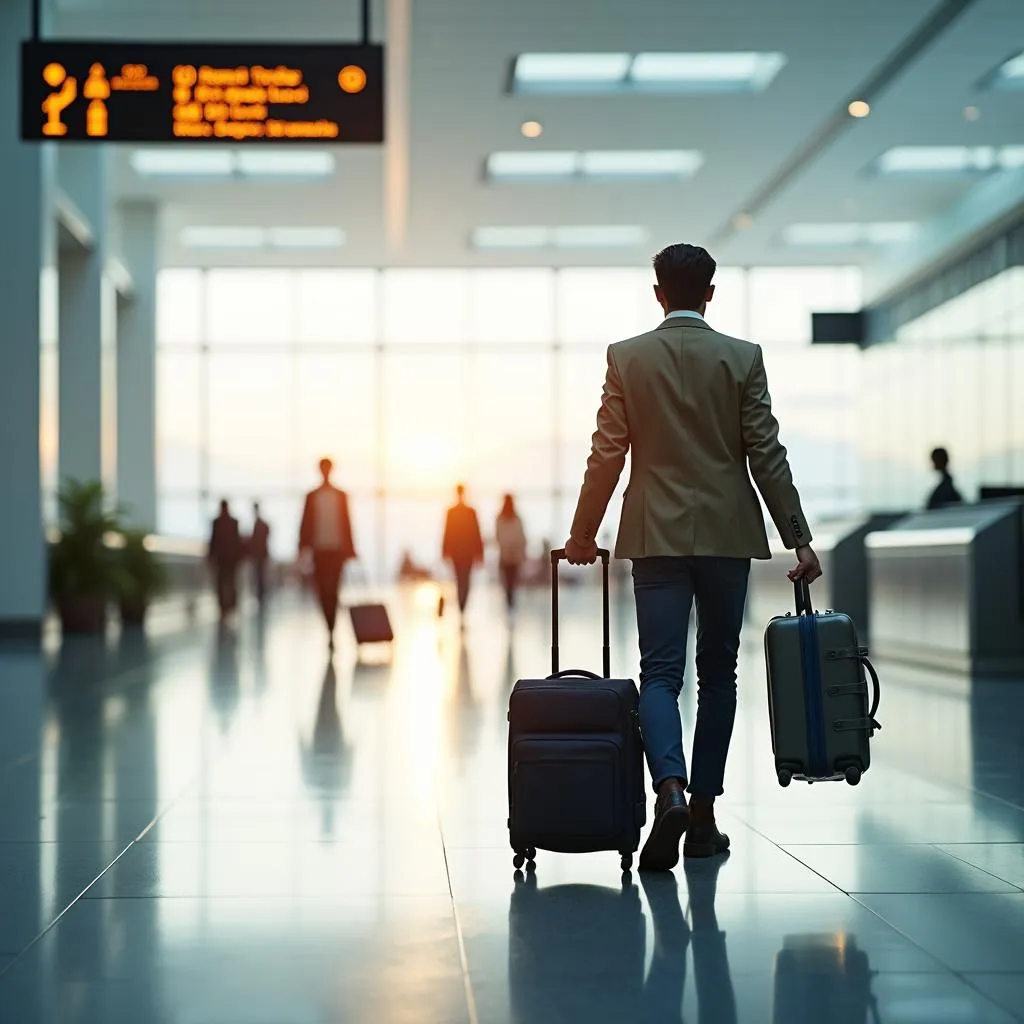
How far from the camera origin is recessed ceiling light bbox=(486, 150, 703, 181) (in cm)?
2455

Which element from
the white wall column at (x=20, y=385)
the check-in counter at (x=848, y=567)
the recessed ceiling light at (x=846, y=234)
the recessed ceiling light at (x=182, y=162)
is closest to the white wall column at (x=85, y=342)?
the recessed ceiling light at (x=182, y=162)

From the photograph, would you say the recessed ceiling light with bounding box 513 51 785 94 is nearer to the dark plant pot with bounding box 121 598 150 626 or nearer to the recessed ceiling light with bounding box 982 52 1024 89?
the recessed ceiling light with bounding box 982 52 1024 89

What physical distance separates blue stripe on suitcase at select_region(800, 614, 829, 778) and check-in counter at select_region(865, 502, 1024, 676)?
8079mm

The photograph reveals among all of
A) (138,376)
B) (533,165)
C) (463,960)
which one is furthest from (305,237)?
(463,960)

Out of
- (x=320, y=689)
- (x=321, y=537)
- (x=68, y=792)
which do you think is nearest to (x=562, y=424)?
(x=321, y=537)

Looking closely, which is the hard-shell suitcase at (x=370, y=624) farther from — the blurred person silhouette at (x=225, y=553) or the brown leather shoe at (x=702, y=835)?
the brown leather shoe at (x=702, y=835)

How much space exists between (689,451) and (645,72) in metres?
15.8

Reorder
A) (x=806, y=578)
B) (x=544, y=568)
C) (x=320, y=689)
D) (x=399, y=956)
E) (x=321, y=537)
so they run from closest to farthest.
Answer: (x=399, y=956) → (x=806, y=578) → (x=320, y=689) → (x=321, y=537) → (x=544, y=568)

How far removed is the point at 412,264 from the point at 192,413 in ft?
23.0

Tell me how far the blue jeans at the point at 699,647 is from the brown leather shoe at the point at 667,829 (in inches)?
5.4

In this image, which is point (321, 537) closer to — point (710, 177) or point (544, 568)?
point (710, 177)

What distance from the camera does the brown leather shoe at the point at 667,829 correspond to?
4449 mm

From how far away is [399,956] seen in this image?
140 inches

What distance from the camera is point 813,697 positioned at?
454 cm
